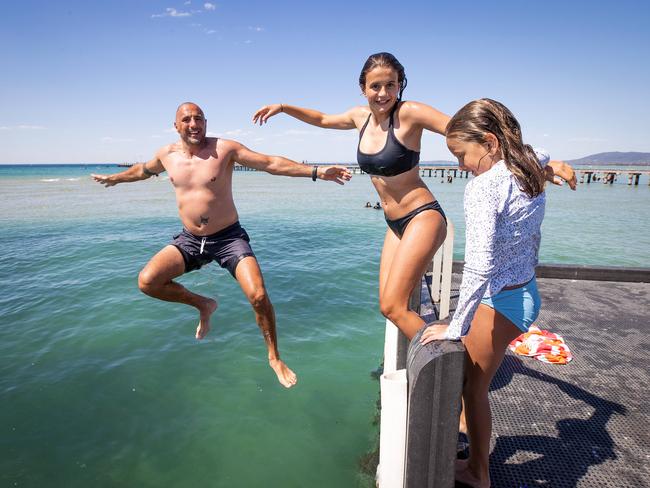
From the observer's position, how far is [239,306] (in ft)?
38.3

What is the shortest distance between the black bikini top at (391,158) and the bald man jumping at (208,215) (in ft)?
2.57

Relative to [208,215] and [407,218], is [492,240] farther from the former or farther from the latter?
[208,215]

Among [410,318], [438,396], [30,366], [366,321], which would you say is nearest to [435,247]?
[410,318]

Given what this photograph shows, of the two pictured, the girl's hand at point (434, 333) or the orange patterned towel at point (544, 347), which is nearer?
the girl's hand at point (434, 333)

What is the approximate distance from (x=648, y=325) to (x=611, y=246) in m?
16.8

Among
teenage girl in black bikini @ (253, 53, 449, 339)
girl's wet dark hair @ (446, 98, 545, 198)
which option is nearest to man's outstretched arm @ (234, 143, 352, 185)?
teenage girl in black bikini @ (253, 53, 449, 339)

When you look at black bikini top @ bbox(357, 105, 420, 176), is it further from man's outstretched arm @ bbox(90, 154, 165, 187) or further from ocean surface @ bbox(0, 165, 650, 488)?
ocean surface @ bbox(0, 165, 650, 488)

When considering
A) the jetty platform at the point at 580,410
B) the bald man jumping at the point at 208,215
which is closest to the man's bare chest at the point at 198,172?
the bald man jumping at the point at 208,215

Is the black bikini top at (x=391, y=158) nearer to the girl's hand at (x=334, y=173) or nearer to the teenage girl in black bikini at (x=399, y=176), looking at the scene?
the teenage girl in black bikini at (x=399, y=176)

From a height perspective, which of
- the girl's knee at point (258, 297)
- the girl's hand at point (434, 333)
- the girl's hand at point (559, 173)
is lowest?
the girl's knee at point (258, 297)

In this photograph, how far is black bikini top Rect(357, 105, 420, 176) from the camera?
11.6ft

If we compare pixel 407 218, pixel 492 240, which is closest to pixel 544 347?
pixel 407 218

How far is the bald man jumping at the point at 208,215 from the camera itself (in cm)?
442

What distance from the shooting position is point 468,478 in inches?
113
